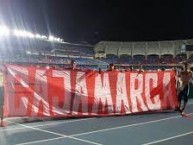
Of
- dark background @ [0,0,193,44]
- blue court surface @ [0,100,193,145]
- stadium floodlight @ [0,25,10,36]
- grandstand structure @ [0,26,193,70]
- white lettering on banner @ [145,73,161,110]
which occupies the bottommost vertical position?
blue court surface @ [0,100,193,145]

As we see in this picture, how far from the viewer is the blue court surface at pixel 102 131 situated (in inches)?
271

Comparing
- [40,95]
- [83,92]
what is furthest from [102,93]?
[40,95]

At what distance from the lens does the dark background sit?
53.3 m

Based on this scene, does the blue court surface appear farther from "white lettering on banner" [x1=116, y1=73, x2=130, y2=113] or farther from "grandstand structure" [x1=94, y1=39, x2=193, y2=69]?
"grandstand structure" [x1=94, y1=39, x2=193, y2=69]

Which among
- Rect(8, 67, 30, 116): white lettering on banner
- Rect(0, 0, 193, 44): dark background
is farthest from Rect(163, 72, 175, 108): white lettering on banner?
Rect(0, 0, 193, 44): dark background

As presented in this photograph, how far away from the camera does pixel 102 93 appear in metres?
11.2

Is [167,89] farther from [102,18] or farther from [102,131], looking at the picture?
[102,18]

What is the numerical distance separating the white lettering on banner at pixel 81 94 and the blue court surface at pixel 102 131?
1.68 feet

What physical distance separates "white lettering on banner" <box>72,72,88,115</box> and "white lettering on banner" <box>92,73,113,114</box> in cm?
39

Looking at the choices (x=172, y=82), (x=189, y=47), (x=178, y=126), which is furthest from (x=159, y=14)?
(x=178, y=126)

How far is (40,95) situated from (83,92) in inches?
61.7

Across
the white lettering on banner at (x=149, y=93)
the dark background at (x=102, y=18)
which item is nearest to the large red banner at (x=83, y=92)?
the white lettering on banner at (x=149, y=93)

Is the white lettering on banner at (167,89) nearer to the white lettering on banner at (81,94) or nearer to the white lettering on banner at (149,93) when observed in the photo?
the white lettering on banner at (149,93)

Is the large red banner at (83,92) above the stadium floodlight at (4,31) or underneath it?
underneath
